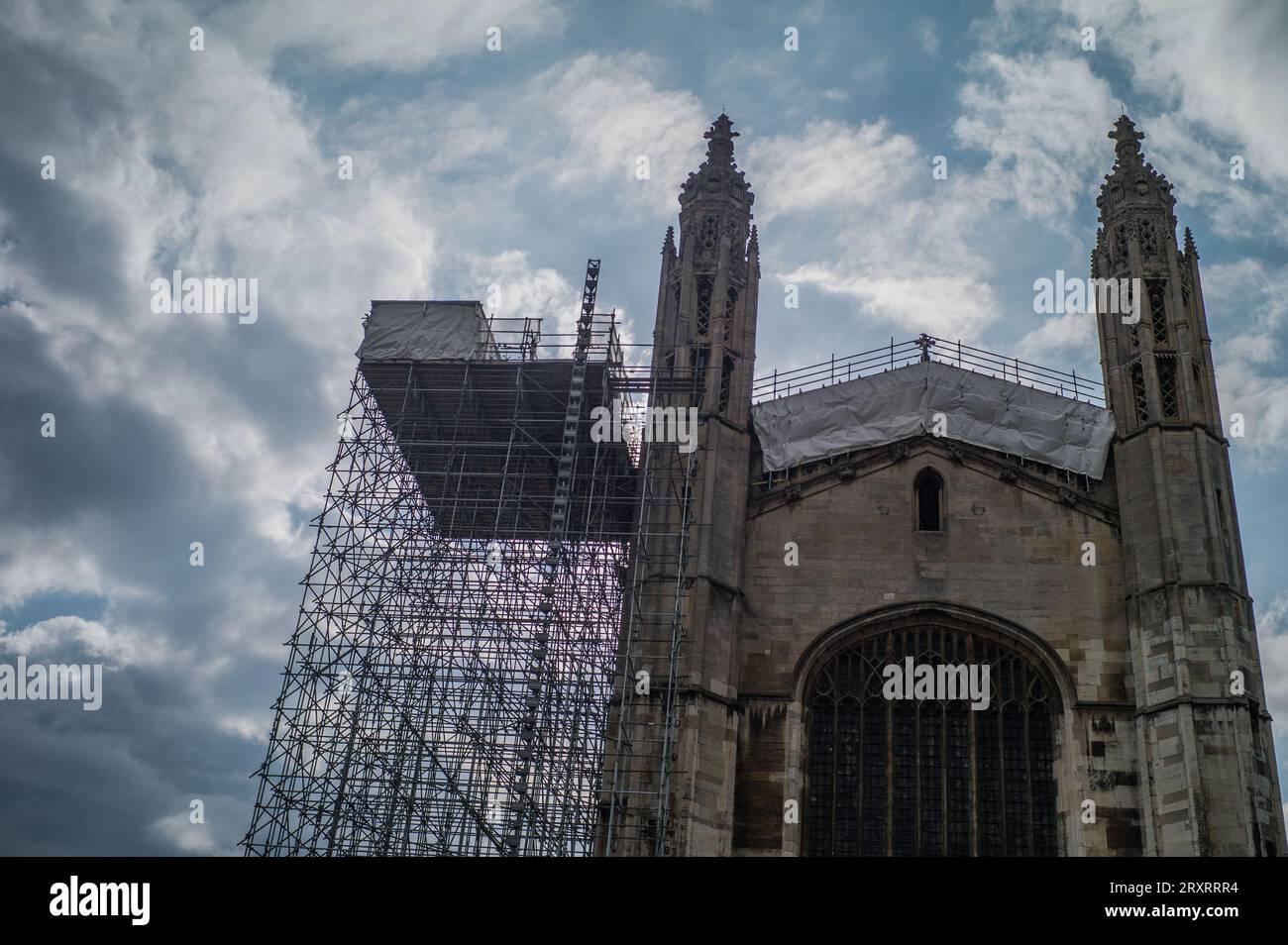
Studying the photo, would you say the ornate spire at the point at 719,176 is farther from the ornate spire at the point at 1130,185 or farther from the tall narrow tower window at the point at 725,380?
the ornate spire at the point at 1130,185

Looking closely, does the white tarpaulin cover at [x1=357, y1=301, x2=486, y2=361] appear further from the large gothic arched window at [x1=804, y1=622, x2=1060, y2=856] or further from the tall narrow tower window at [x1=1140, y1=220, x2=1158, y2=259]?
the tall narrow tower window at [x1=1140, y1=220, x2=1158, y2=259]

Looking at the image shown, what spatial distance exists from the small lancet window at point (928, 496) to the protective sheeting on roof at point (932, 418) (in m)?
1.06

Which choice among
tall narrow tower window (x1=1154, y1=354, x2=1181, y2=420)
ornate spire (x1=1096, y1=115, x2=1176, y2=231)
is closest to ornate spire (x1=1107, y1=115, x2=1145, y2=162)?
ornate spire (x1=1096, y1=115, x2=1176, y2=231)

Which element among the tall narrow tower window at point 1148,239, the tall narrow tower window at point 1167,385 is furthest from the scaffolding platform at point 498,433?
the tall narrow tower window at point 1148,239

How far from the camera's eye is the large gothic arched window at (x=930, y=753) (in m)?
25.5

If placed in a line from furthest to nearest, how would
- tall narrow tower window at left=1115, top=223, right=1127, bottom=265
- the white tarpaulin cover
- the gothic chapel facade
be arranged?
the white tarpaulin cover < tall narrow tower window at left=1115, top=223, right=1127, bottom=265 < the gothic chapel facade

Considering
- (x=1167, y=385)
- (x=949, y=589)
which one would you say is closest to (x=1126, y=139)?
(x=1167, y=385)

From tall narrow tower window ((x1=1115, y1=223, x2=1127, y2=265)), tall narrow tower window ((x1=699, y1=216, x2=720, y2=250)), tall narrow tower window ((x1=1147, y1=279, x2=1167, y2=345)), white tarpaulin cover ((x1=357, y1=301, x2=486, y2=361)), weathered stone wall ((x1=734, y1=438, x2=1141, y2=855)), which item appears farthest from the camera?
tall narrow tower window ((x1=699, y1=216, x2=720, y2=250))

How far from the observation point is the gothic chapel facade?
24656 mm

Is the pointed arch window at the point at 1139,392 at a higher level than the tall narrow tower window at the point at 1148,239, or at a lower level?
lower

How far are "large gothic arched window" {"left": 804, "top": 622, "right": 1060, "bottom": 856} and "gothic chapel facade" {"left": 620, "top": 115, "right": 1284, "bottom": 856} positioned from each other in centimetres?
4

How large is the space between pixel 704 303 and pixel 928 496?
23.6 ft

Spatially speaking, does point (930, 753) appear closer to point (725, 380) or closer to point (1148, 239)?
point (725, 380)
